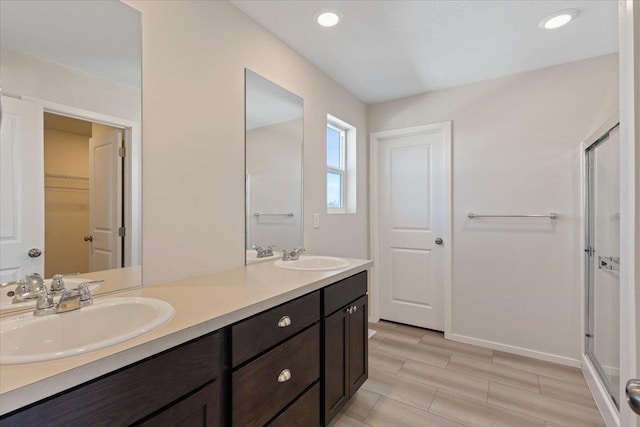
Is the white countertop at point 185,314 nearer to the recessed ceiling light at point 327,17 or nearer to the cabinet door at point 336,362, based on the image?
the cabinet door at point 336,362

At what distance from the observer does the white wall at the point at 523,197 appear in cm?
238

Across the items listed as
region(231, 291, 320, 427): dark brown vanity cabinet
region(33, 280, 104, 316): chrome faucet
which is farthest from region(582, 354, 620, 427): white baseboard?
region(33, 280, 104, 316): chrome faucet

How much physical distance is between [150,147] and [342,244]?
1855mm

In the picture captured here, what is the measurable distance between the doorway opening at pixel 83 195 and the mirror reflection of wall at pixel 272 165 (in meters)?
0.72

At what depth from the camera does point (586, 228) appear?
2285 mm

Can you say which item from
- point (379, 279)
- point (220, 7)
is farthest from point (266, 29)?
point (379, 279)

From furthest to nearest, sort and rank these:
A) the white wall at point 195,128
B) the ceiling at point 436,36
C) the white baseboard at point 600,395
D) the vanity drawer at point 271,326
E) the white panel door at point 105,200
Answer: the ceiling at point 436,36 → the white baseboard at point 600,395 → the white wall at point 195,128 → the white panel door at point 105,200 → the vanity drawer at point 271,326

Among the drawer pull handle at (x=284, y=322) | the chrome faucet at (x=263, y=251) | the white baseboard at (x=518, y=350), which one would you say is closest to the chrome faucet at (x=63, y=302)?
the drawer pull handle at (x=284, y=322)

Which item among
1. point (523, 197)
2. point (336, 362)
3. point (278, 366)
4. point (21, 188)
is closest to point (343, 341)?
point (336, 362)

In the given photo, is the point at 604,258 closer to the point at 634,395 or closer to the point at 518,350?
the point at 518,350

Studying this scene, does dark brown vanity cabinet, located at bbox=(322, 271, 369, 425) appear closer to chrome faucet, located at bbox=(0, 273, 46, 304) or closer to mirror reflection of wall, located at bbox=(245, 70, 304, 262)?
mirror reflection of wall, located at bbox=(245, 70, 304, 262)

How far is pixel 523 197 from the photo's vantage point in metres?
2.56

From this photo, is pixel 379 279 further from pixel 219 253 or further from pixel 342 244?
pixel 219 253

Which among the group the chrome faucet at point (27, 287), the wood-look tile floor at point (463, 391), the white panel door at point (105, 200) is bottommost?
the wood-look tile floor at point (463, 391)
